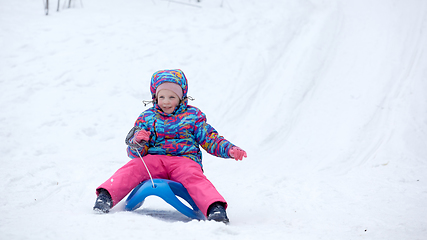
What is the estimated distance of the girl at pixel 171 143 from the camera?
7.52 feet

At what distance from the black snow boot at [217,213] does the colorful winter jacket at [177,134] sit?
0.45m

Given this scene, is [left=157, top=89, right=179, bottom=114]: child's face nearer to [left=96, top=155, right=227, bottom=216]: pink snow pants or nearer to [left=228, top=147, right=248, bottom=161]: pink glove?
[left=96, top=155, right=227, bottom=216]: pink snow pants

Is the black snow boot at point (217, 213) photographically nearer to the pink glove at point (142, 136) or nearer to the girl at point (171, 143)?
the girl at point (171, 143)

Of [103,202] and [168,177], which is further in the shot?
[168,177]

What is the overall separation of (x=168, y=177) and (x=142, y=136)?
0.34 m

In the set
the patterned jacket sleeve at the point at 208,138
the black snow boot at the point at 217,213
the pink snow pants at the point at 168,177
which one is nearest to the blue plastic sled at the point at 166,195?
the pink snow pants at the point at 168,177

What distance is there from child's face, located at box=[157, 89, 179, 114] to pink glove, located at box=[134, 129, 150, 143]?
25cm

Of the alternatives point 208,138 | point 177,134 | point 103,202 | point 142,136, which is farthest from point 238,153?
point 103,202

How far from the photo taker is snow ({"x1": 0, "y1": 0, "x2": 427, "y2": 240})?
7.36 feet

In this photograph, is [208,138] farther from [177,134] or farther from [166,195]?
[166,195]

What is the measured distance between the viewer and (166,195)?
2154 mm

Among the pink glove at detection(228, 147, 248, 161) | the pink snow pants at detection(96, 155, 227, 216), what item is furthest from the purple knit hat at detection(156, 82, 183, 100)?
the pink glove at detection(228, 147, 248, 161)

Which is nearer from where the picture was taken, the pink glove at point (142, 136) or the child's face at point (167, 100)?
the pink glove at point (142, 136)

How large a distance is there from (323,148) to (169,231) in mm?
2704
